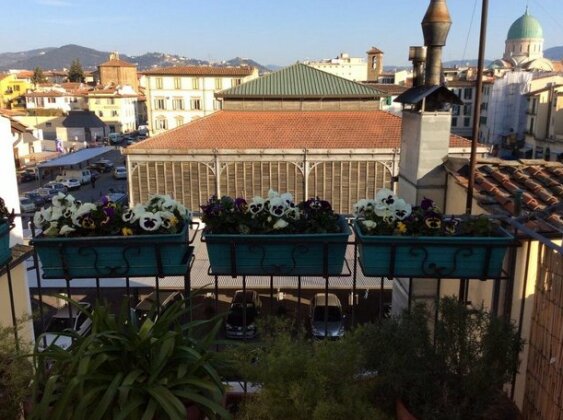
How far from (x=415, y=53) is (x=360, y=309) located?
451 inches

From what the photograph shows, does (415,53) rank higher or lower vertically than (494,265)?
higher

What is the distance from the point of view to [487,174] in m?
5.61

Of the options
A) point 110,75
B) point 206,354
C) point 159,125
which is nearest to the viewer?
point 206,354

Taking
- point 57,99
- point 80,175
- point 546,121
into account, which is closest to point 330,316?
point 80,175

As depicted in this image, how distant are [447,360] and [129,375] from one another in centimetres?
152

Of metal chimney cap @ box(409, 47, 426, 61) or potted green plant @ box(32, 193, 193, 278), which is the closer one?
potted green plant @ box(32, 193, 193, 278)

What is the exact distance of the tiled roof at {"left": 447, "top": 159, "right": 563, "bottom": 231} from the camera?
455 centimetres

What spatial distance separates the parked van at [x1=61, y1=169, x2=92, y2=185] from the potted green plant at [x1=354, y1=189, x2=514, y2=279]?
135 feet

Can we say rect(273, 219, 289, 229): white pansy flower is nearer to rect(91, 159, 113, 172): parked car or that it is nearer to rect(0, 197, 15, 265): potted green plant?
rect(0, 197, 15, 265): potted green plant

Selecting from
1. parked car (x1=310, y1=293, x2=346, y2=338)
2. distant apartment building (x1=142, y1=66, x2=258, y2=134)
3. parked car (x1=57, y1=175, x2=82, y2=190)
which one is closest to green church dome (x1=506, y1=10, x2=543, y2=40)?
distant apartment building (x1=142, y1=66, x2=258, y2=134)

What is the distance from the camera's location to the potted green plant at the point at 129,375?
212 cm

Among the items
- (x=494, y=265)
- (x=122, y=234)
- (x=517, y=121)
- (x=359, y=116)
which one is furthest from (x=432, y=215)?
(x=517, y=121)

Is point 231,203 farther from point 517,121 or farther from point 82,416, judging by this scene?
Answer: point 517,121

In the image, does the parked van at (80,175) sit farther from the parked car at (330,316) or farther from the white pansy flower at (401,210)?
the white pansy flower at (401,210)
